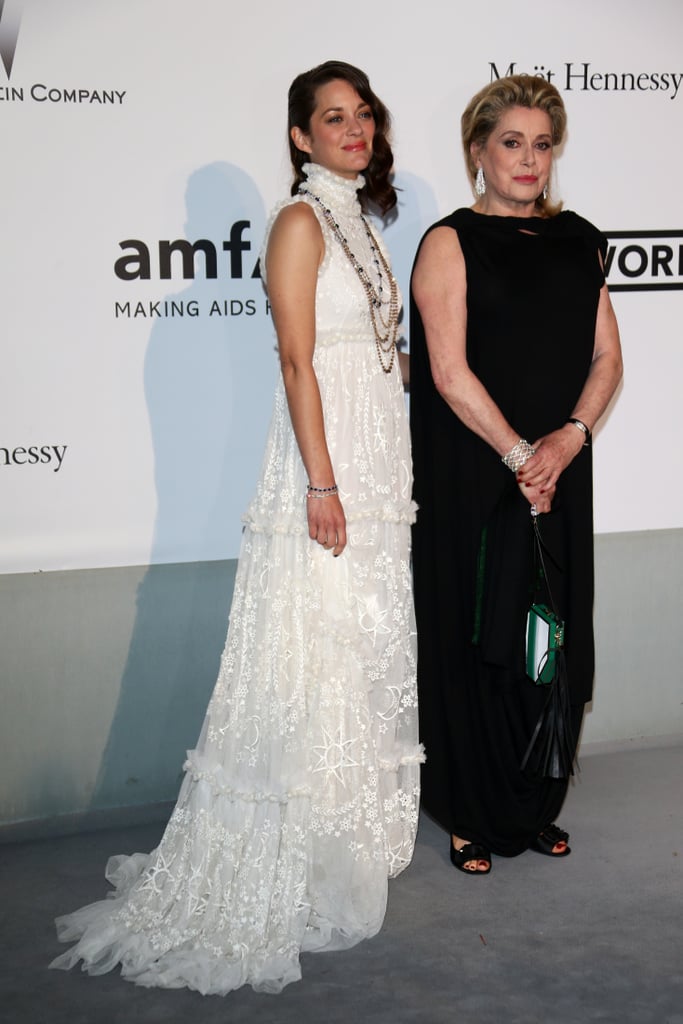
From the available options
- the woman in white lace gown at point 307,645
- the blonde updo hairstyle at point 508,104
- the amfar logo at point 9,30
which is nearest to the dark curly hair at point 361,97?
the woman in white lace gown at point 307,645

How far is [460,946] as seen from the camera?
2.58m

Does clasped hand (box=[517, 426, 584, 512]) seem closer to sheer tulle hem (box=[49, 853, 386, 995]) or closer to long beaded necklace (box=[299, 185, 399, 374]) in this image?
long beaded necklace (box=[299, 185, 399, 374])

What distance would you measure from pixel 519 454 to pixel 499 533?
21 cm

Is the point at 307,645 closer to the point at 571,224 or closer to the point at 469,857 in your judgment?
the point at 469,857

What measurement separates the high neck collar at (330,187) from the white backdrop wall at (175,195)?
63 cm

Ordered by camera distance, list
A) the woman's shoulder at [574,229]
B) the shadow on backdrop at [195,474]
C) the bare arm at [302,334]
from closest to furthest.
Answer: the bare arm at [302,334], the woman's shoulder at [574,229], the shadow on backdrop at [195,474]

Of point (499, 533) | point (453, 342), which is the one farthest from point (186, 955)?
point (453, 342)

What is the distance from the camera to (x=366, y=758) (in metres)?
2.60

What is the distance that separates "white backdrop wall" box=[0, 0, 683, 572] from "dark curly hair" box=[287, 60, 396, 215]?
53 cm

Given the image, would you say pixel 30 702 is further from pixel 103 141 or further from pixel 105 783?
pixel 103 141

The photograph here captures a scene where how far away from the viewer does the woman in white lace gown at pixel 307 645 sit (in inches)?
98.5

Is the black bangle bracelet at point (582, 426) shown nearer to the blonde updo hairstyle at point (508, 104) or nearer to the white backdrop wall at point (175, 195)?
the blonde updo hairstyle at point (508, 104)

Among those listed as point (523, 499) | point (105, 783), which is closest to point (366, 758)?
point (523, 499)

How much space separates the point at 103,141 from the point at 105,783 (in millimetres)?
1796
